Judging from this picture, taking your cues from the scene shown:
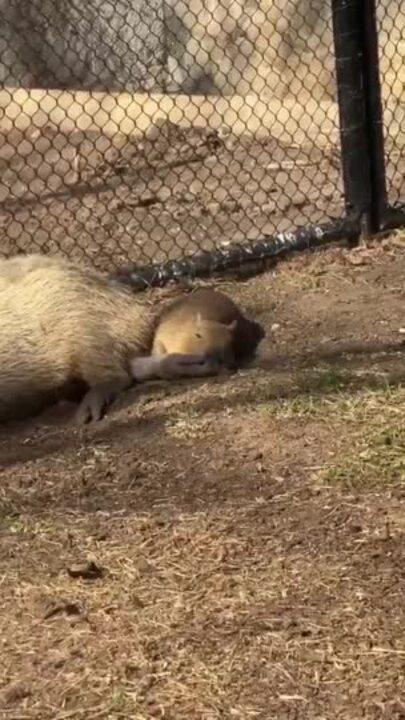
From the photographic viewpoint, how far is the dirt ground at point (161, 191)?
676 cm

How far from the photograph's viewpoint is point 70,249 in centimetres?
666

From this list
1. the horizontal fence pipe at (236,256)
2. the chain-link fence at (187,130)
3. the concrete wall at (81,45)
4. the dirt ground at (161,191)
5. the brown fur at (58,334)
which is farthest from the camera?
the concrete wall at (81,45)

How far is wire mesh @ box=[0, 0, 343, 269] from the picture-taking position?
6.94 metres

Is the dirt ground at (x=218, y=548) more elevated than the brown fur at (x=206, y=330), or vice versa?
the brown fur at (x=206, y=330)

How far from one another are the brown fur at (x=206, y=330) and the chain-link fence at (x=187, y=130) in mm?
988

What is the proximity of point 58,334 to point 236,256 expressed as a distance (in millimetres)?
1522

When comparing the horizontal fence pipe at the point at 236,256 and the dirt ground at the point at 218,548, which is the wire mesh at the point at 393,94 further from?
the dirt ground at the point at 218,548

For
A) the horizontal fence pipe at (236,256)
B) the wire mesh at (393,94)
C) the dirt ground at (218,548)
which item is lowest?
the dirt ground at (218,548)

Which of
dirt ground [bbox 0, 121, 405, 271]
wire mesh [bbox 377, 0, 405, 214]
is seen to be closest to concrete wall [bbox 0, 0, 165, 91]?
wire mesh [bbox 377, 0, 405, 214]

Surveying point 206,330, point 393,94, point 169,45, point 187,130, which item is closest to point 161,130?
point 187,130

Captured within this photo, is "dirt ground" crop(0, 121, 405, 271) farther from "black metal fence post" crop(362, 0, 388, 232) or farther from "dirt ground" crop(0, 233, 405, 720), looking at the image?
"dirt ground" crop(0, 233, 405, 720)

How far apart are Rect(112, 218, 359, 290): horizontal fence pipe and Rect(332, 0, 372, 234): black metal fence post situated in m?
0.10

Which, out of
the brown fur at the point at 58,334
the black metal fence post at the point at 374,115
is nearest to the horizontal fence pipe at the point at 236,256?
the black metal fence post at the point at 374,115

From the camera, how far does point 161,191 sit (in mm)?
7547
